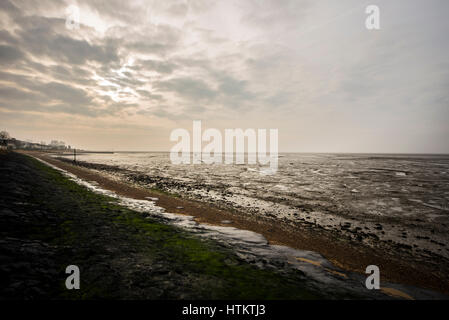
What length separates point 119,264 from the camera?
697 centimetres

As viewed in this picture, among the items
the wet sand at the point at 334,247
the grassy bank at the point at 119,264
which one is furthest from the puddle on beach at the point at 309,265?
the wet sand at the point at 334,247

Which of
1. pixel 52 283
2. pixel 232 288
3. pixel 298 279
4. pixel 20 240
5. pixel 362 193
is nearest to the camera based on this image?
pixel 52 283

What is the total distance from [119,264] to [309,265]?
8.10 m

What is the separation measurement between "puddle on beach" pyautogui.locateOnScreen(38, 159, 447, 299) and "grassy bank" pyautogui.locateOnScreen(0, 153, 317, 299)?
0.69 m

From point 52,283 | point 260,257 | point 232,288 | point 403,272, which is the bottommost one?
point 403,272

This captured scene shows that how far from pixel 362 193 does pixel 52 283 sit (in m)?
34.2

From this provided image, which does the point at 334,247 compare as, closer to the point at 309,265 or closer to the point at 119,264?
the point at 309,265

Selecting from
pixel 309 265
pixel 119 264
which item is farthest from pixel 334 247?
pixel 119 264

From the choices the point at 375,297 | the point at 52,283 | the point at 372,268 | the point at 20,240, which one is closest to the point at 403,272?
the point at 372,268

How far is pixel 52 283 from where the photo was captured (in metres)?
5.54

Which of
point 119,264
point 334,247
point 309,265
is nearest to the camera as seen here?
point 119,264

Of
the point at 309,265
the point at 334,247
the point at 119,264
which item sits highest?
the point at 119,264

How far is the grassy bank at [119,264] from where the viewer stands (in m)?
5.53
